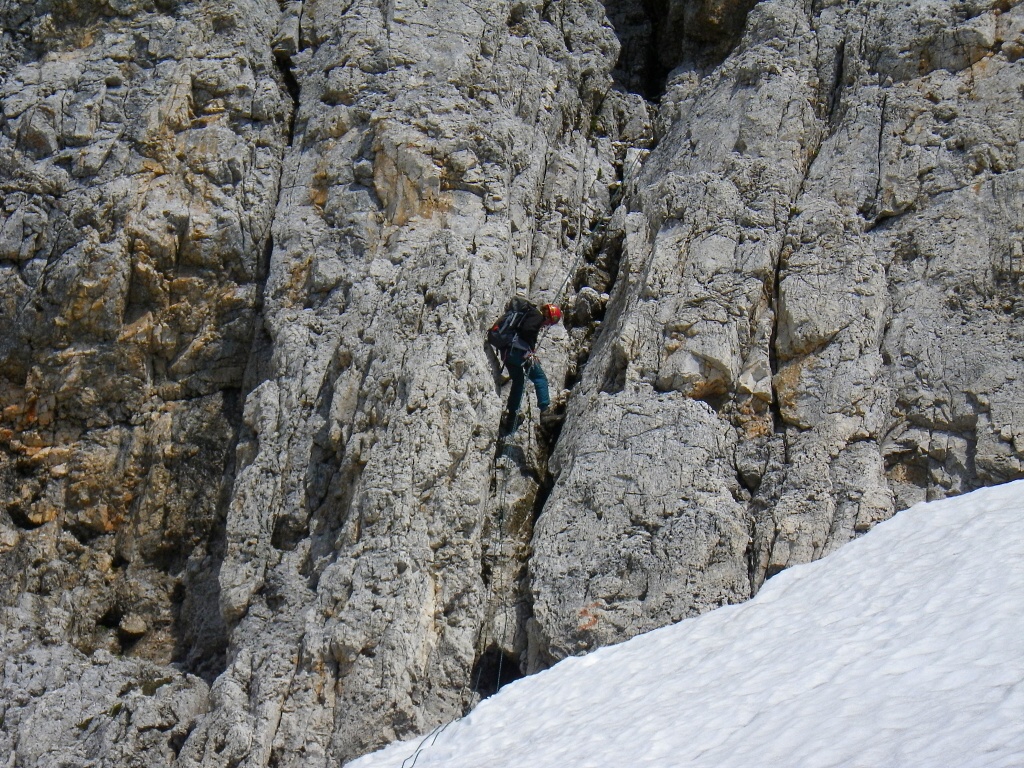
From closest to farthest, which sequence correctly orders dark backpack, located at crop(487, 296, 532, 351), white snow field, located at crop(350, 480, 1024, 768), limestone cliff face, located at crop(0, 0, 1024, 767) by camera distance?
white snow field, located at crop(350, 480, 1024, 768), limestone cliff face, located at crop(0, 0, 1024, 767), dark backpack, located at crop(487, 296, 532, 351)

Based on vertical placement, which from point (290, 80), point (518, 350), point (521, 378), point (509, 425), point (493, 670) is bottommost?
point (493, 670)

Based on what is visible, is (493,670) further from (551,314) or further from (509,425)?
(551,314)

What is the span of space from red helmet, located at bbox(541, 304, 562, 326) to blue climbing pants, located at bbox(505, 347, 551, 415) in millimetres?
621

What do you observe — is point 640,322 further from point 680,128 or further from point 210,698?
point 210,698

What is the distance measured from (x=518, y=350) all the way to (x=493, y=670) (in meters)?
4.27

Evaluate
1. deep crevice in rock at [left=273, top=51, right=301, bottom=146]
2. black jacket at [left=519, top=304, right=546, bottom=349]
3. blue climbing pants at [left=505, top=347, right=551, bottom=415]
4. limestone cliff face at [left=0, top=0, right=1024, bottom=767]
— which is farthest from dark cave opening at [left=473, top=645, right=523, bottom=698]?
deep crevice in rock at [left=273, top=51, right=301, bottom=146]

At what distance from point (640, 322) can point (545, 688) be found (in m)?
5.31

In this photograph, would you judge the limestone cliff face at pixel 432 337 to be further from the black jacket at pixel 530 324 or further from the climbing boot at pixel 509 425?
the black jacket at pixel 530 324

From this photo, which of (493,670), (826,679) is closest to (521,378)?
(493,670)

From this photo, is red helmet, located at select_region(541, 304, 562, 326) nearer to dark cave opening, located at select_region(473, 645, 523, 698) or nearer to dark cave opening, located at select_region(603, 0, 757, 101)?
dark cave opening, located at select_region(473, 645, 523, 698)

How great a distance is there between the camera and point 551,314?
14.8 m

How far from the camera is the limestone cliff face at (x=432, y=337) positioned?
1252 cm

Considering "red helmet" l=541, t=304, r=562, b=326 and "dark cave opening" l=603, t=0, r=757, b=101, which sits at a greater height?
"dark cave opening" l=603, t=0, r=757, b=101

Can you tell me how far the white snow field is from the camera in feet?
22.5
